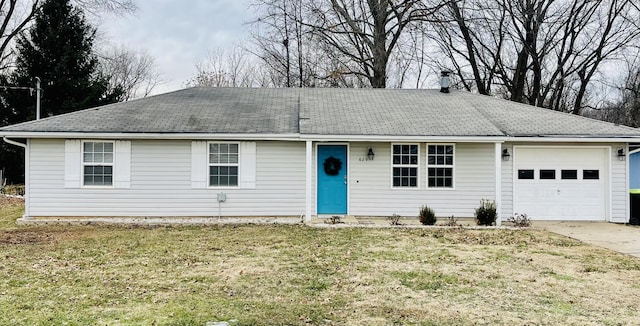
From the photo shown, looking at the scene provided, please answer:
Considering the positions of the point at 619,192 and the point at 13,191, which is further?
the point at 13,191

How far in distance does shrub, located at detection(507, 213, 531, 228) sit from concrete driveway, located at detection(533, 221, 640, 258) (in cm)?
24

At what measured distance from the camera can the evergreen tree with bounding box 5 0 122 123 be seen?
24047 millimetres

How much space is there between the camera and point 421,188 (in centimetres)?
1209

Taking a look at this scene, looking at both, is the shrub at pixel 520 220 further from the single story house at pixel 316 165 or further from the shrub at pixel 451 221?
the shrub at pixel 451 221

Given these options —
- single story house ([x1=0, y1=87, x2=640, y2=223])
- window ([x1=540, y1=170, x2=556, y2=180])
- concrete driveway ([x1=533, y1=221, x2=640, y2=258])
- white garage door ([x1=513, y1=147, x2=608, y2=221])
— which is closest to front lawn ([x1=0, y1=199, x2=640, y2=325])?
concrete driveway ([x1=533, y1=221, x2=640, y2=258])

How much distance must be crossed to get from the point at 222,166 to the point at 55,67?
58.2 ft

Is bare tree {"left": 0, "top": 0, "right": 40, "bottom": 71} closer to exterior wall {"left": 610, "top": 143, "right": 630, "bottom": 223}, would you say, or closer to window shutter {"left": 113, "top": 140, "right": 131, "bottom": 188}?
window shutter {"left": 113, "top": 140, "right": 131, "bottom": 188}

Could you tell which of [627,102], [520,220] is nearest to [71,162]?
[520,220]

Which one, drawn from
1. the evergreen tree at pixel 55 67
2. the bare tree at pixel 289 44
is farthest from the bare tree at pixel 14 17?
the bare tree at pixel 289 44

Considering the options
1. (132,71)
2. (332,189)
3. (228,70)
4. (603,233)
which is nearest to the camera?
(603,233)

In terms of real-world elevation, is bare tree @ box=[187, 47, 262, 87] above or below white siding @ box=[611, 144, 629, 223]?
above

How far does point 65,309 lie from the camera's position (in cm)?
467

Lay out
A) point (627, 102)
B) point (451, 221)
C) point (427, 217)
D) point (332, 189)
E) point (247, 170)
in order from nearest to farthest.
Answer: point (427, 217) < point (451, 221) < point (247, 170) < point (332, 189) < point (627, 102)

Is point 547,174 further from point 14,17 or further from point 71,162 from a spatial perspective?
point 14,17
